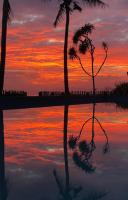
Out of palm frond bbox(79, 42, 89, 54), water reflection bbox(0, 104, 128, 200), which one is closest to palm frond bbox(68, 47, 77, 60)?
palm frond bbox(79, 42, 89, 54)

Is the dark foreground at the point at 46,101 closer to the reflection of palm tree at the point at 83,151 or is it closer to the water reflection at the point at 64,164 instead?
the water reflection at the point at 64,164

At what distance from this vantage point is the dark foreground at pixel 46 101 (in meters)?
27.9

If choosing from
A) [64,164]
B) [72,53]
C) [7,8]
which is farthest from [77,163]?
[72,53]

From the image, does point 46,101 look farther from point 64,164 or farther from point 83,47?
point 64,164

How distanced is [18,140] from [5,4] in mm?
18738

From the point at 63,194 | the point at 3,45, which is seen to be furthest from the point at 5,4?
the point at 63,194

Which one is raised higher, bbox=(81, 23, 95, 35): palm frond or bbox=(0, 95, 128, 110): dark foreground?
bbox=(81, 23, 95, 35): palm frond

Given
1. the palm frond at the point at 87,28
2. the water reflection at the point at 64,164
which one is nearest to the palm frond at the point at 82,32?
the palm frond at the point at 87,28

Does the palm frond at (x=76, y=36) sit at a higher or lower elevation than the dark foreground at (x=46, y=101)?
higher

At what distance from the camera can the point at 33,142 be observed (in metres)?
12.1

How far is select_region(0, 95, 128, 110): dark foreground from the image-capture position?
27.9 meters

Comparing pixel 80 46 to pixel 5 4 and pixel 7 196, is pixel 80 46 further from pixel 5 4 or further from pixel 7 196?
pixel 7 196

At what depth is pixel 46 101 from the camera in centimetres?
3219

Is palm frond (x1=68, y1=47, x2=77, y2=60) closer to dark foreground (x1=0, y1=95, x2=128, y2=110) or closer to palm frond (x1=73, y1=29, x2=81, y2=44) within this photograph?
palm frond (x1=73, y1=29, x2=81, y2=44)
